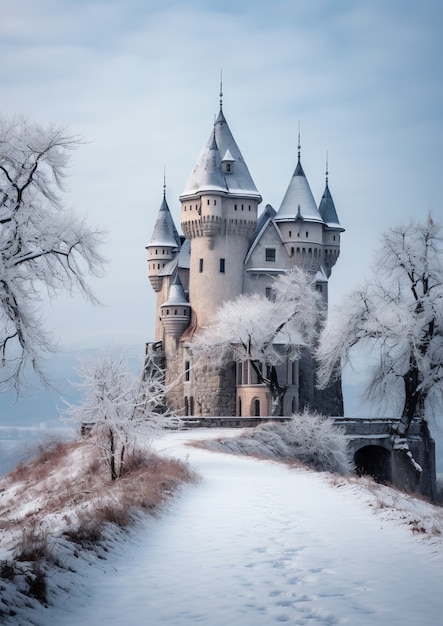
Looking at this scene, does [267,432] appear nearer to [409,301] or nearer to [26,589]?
[409,301]

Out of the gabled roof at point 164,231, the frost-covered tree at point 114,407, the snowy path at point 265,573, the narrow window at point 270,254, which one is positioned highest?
the gabled roof at point 164,231

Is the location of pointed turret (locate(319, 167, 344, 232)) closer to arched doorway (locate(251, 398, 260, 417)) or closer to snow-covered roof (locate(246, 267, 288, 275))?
snow-covered roof (locate(246, 267, 288, 275))

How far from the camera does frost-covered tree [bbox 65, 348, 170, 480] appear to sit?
69.4 feet

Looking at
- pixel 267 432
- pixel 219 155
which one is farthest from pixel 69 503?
pixel 219 155

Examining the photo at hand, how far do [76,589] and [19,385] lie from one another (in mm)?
7533

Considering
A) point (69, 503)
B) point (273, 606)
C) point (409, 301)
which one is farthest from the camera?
point (409, 301)

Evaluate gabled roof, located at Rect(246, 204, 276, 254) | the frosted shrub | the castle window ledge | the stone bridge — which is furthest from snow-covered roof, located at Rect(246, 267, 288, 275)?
the frosted shrub

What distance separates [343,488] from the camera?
59.0 feet

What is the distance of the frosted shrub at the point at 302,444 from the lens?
3366cm

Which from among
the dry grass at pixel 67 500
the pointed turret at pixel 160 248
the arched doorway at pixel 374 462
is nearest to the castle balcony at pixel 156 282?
the pointed turret at pixel 160 248

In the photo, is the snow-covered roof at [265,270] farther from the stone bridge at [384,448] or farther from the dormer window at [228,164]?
the stone bridge at [384,448]

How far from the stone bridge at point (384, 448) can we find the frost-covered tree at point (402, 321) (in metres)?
4.84

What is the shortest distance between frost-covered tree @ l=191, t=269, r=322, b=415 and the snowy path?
33416mm

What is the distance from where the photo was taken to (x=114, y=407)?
20938 millimetres
